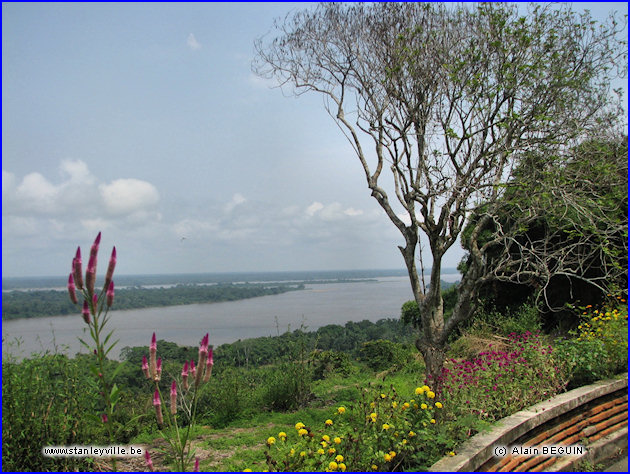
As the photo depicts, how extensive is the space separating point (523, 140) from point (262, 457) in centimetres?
508

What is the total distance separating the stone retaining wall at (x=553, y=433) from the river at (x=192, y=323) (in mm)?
2417

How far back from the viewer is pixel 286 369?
20.5 feet

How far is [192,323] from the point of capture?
1170 cm

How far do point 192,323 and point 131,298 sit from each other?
6.77 feet

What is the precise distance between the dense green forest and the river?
0.92 ft

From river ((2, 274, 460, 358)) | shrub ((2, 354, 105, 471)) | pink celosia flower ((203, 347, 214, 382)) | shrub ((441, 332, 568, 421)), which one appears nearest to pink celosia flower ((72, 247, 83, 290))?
river ((2, 274, 460, 358))

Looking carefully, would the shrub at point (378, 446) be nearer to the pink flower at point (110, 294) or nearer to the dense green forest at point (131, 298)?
the pink flower at point (110, 294)

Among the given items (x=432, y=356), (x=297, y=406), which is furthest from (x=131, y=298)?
(x=432, y=356)

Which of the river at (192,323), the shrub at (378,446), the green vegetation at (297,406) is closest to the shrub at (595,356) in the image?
the green vegetation at (297,406)

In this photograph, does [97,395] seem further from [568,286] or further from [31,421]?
[568,286]

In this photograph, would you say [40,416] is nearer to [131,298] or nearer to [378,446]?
[378,446]

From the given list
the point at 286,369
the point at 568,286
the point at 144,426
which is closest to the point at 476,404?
the point at 286,369

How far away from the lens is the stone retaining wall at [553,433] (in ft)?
11.4

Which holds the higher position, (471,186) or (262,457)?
(471,186)
